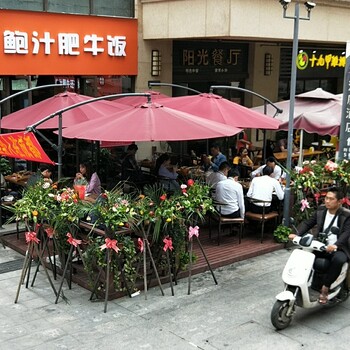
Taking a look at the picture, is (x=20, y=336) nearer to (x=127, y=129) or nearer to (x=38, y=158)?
(x=38, y=158)

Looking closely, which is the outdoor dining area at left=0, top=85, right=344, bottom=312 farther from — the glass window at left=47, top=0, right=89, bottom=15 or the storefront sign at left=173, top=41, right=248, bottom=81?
the storefront sign at left=173, top=41, right=248, bottom=81

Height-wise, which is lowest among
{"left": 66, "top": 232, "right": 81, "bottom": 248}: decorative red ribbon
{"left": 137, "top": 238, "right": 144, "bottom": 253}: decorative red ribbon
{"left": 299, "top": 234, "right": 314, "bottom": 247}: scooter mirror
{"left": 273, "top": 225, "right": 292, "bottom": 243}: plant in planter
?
{"left": 273, "top": 225, "right": 292, "bottom": 243}: plant in planter

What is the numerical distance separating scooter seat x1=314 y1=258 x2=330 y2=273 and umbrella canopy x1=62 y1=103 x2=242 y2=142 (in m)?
2.38

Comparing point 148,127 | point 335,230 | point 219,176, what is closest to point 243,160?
point 219,176

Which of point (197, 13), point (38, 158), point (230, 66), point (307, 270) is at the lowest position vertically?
point (307, 270)

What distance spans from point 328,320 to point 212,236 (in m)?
3.69

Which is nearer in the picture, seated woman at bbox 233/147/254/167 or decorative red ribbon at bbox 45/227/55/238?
decorative red ribbon at bbox 45/227/55/238

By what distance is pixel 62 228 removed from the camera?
749cm

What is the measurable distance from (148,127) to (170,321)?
110 inches

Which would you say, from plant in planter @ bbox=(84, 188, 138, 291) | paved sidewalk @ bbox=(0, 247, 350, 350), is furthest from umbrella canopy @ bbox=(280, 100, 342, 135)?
plant in planter @ bbox=(84, 188, 138, 291)

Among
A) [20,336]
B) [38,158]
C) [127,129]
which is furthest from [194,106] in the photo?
[20,336]

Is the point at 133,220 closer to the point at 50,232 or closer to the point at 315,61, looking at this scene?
the point at 50,232

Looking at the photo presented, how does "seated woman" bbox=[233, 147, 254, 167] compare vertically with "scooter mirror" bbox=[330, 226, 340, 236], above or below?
below

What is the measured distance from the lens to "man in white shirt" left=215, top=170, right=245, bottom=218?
971 cm
